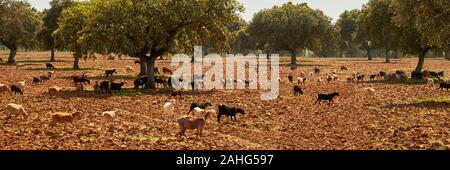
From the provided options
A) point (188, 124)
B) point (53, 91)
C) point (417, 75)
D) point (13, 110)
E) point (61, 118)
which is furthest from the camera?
point (417, 75)

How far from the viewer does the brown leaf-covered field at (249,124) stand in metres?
15.5

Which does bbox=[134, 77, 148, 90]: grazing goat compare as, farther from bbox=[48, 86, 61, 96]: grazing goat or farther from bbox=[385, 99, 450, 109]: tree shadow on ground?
bbox=[385, 99, 450, 109]: tree shadow on ground

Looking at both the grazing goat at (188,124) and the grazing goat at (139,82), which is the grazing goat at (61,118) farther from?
the grazing goat at (139,82)

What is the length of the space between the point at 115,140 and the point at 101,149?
5.21ft

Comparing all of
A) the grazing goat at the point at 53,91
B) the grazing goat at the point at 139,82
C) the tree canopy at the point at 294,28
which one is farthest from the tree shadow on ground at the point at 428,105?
the tree canopy at the point at 294,28

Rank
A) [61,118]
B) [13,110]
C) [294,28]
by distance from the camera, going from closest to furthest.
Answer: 1. [61,118]
2. [13,110]
3. [294,28]

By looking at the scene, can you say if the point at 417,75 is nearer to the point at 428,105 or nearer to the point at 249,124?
the point at 428,105

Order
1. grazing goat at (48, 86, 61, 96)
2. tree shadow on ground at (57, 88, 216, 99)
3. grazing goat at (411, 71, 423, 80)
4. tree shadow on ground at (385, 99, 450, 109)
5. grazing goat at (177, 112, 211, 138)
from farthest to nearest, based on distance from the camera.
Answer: grazing goat at (411, 71, 423, 80) → grazing goat at (48, 86, 61, 96) → tree shadow on ground at (57, 88, 216, 99) → tree shadow on ground at (385, 99, 450, 109) → grazing goat at (177, 112, 211, 138)

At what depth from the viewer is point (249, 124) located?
20250 millimetres

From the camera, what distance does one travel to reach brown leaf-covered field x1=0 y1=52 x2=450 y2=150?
15516 millimetres

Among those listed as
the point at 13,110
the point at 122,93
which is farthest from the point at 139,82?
the point at 13,110

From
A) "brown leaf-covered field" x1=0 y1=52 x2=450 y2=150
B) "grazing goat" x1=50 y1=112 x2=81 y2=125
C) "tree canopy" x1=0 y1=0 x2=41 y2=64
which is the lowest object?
"brown leaf-covered field" x1=0 y1=52 x2=450 y2=150

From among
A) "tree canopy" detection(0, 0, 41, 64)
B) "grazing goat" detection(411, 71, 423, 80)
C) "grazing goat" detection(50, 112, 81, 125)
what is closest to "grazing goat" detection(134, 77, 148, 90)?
"grazing goat" detection(50, 112, 81, 125)

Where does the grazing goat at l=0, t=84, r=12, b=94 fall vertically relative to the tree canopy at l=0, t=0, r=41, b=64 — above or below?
below
